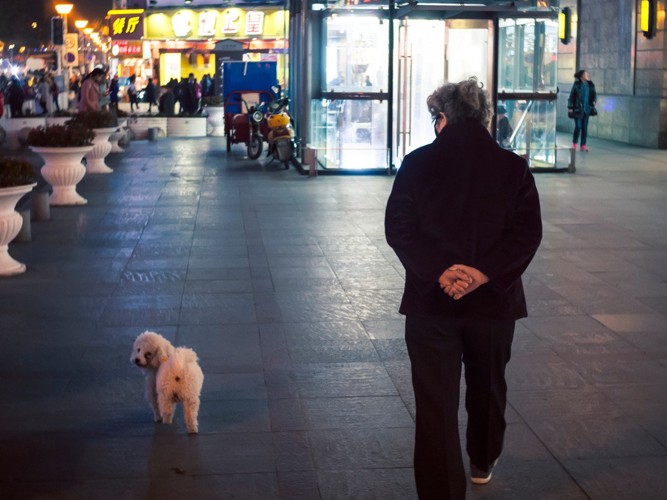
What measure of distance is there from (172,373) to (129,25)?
1583 inches

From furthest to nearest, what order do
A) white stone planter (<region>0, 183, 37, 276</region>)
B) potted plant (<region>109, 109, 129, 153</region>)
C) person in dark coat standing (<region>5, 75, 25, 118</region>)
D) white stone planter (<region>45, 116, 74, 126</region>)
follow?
person in dark coat standing (<region>5, 75, 25, 118</region>)
white stone planter (<region>45, 116, 74, 126</region>)
potted plant (<region>109, 109, 129, 153</region>)
white stone planter (<region>0, 183, 37, 276</region>)

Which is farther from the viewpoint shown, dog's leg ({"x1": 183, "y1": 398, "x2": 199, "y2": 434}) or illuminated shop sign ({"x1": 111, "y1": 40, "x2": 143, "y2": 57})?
illuminated shop sign ({"x1": 111, "y1": 40, "x2": 143, "y2": 57})

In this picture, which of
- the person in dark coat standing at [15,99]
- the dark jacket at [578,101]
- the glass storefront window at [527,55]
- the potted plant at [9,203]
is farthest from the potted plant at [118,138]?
the potted plant at [9,203]

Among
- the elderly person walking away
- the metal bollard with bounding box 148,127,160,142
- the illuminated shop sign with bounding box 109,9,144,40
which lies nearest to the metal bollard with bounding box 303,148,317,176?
the elderly person walking away

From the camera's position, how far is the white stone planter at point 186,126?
1270 inches

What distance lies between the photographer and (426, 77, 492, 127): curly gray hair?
4504mm

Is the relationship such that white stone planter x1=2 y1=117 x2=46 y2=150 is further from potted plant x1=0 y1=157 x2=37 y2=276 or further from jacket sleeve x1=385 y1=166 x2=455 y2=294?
jacket sleeve x1=385 y1=166 x2=455 y2=294

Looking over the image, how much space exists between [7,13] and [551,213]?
61277 mm

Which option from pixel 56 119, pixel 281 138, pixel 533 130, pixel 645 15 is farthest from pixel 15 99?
pixel 533 130

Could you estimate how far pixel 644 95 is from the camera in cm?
2675

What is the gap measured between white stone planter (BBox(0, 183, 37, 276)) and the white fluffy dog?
16.4ft

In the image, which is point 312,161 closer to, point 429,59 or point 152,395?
point 429,59

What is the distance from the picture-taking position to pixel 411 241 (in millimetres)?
4465

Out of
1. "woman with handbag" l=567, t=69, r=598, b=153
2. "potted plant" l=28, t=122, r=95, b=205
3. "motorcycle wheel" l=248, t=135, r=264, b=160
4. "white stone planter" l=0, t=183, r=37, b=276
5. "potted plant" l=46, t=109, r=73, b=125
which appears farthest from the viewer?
"potted plant" l=46, t=109, r=73, b=125
